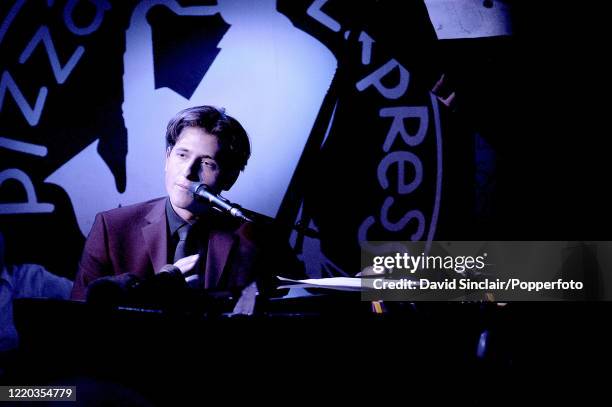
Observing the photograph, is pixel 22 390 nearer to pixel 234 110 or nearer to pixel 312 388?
pixel 312 388

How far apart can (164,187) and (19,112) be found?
3.21 feet

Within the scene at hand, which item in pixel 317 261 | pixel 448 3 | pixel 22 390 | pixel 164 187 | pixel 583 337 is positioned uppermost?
pixel 448 3

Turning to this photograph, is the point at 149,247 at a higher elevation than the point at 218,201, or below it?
below

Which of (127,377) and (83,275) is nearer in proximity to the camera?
(127,377)

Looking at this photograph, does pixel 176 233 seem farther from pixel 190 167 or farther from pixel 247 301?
pixel 247 301

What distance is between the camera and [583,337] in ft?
4.06

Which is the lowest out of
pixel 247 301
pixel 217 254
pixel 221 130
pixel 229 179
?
pixel 247 301

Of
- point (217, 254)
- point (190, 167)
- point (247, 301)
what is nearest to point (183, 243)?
point (217, 254)

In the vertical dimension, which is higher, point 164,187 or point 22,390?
point 164,187

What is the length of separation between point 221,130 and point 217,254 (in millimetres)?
664

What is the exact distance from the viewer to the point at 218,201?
4.79 ft

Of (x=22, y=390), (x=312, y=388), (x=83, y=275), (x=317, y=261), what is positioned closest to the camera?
(x=312, y=388)

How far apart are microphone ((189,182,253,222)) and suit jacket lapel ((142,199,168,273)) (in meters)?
1.02

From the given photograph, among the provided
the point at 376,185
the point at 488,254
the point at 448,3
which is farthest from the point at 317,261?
the point at 448,3
